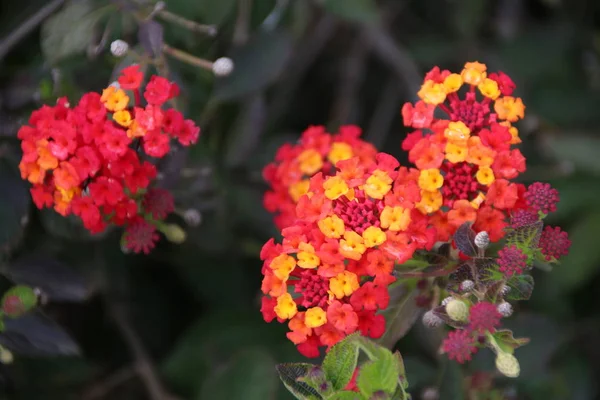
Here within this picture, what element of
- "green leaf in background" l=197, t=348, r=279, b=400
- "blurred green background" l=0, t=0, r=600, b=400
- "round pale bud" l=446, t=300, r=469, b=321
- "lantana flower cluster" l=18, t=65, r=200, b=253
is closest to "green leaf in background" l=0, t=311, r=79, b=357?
"blurred green background" l=0, t=0, r=600, b=400

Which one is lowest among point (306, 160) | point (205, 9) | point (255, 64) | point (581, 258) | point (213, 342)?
point (213, 342)

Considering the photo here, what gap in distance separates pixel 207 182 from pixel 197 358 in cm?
57

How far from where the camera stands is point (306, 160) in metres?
1.59

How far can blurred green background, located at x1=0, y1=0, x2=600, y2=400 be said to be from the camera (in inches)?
68.9

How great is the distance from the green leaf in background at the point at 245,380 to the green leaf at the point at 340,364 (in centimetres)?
69

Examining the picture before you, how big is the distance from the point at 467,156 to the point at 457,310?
0.97 ft

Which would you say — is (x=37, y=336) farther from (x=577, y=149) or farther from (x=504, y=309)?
(x=577, y=149)

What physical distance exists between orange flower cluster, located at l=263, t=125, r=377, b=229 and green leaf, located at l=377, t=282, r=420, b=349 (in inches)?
10.5

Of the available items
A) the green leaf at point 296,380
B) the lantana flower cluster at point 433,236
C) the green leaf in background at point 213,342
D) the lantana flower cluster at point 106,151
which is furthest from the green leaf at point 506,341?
the green leaf in background at point 213,342

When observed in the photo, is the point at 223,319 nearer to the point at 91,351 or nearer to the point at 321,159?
the point at 91,351

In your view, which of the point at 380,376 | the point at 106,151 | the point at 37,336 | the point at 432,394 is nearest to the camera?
the point at 380,376

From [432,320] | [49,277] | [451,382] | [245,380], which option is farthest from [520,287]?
[49,277]

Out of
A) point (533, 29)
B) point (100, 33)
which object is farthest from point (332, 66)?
point (100, 33)

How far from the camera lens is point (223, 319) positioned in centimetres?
230
